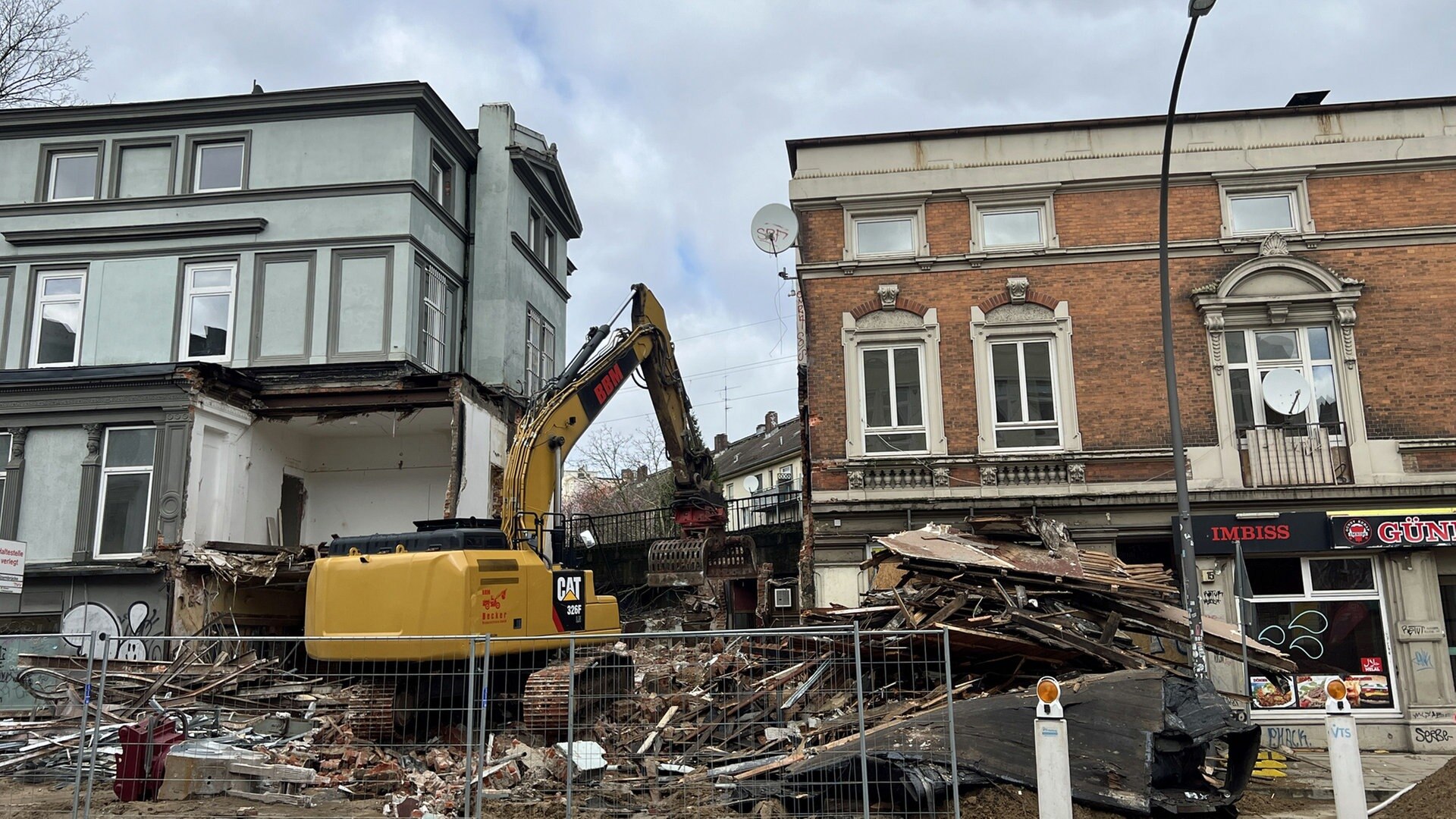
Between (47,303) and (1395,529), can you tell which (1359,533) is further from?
(47,303)

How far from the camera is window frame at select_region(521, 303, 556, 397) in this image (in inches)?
926

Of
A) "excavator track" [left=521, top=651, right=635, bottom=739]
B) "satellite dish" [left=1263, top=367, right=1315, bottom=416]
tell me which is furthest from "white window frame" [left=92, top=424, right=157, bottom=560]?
"satellite dish" [left=1263, top=367, right=1315, bottom=416]

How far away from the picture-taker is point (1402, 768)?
13117 millimetres

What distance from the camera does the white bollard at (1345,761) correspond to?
292 inches

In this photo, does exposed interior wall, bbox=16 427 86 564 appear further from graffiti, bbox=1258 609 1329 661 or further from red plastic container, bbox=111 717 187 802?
graffiti, bbox=1258 609 1329 661

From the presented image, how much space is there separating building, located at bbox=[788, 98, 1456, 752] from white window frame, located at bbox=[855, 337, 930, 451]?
0.13ft

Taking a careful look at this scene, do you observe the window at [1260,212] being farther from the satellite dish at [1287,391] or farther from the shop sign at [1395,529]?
the shop sign at [1395,529]

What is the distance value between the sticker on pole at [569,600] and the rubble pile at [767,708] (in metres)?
0.98

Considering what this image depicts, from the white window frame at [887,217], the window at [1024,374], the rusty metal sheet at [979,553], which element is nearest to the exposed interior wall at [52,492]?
the white window frame at [887,217]

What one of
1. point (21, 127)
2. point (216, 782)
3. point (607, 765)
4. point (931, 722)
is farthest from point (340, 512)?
point (931, 722)

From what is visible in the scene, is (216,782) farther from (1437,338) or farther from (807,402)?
(1437,338)

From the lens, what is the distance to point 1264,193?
1684 cm

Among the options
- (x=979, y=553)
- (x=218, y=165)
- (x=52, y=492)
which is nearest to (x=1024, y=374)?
(x=979, y=553)

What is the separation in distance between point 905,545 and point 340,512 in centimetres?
1394
